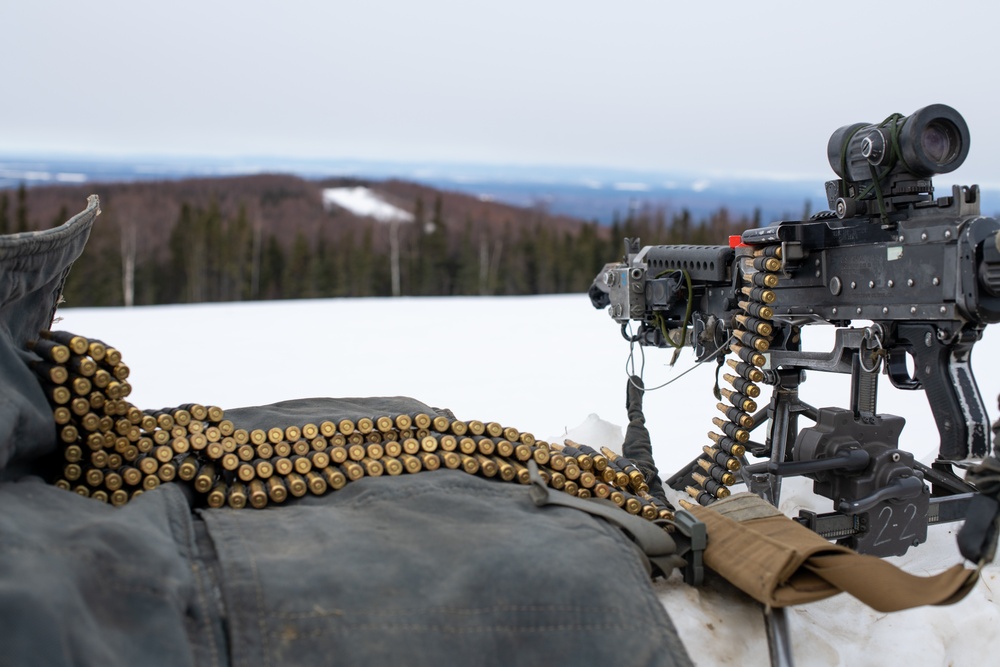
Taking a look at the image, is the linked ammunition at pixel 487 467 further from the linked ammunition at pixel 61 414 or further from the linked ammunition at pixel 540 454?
the linked ammunition at pixel 61 414

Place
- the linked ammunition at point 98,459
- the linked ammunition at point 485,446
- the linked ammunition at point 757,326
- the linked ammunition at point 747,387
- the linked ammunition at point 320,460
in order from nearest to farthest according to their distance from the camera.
Result: 1. the linked ammunition at point 98,459
2. the linked ammunition at point 320,460
3. the linked ammunition at point 485,446
4. the linked ammunition at point 757,326
5. the linked ammunition at point 747,387

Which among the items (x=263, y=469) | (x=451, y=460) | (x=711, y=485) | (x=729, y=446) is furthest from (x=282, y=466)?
(x=729, y=446)

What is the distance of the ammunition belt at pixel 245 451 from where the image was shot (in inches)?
124

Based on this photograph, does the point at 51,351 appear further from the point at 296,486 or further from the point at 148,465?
the point at 296,486

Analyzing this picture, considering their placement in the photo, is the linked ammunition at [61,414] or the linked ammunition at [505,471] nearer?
the linked ammunition at [61,414]

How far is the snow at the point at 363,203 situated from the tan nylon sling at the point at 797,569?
3025 centimetres

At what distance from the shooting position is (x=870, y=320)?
178 inches

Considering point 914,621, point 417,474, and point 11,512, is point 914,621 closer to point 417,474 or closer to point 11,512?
point 417,474

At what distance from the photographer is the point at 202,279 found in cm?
3105

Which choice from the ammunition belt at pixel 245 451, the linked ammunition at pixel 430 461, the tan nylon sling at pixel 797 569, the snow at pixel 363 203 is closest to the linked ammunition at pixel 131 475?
the ammunition belt at pixel 245 451

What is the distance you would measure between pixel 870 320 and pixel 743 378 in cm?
76

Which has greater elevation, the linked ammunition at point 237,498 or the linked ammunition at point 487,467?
the linked ammunition at point 487,467

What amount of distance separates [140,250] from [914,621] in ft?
97.2

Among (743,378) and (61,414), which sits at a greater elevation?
(61,414)
